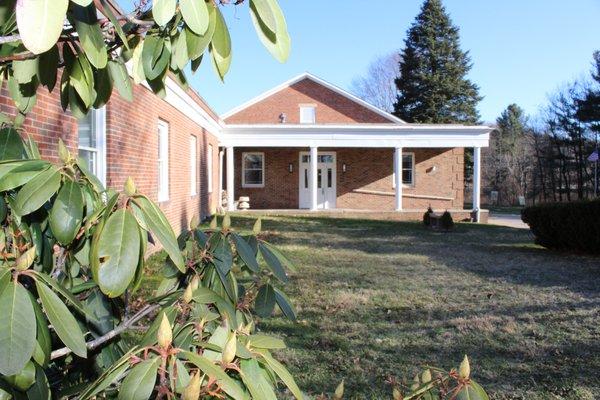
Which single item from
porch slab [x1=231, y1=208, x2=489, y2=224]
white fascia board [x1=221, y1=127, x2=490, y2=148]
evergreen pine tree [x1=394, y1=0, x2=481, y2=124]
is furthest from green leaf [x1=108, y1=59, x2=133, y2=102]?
evergreen pine tree [x1=394, y1=0, x2=481, y2=124]

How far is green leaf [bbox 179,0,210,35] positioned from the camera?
102 cm

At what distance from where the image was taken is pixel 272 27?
1.08 metres

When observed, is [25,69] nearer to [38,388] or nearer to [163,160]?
[38,388]

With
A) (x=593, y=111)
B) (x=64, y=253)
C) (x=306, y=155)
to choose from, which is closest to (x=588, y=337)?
(x=64, y=253)

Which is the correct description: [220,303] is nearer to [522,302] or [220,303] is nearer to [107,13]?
[107,13]

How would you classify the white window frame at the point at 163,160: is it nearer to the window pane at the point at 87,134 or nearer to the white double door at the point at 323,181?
the window pane at the point at 87,134

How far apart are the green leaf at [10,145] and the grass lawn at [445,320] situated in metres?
3.25

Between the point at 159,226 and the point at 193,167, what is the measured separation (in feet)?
50.1

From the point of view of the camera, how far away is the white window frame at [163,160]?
448 inches

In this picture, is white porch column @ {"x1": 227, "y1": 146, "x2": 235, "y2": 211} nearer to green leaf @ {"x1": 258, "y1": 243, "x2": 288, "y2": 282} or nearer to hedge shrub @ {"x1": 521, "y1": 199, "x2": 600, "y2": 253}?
hedge shrub @ {"x1": 521, "y1": 199, "x2": 600, "y2": 253}

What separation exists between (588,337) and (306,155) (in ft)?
69.2

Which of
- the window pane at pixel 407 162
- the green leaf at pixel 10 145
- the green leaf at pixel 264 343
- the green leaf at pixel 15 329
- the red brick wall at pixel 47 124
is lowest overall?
the green leaf at pixel 264 343

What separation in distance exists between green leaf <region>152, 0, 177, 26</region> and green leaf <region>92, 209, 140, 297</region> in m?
0.41

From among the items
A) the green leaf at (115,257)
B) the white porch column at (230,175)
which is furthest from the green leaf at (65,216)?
the white porch column at (230,175)
